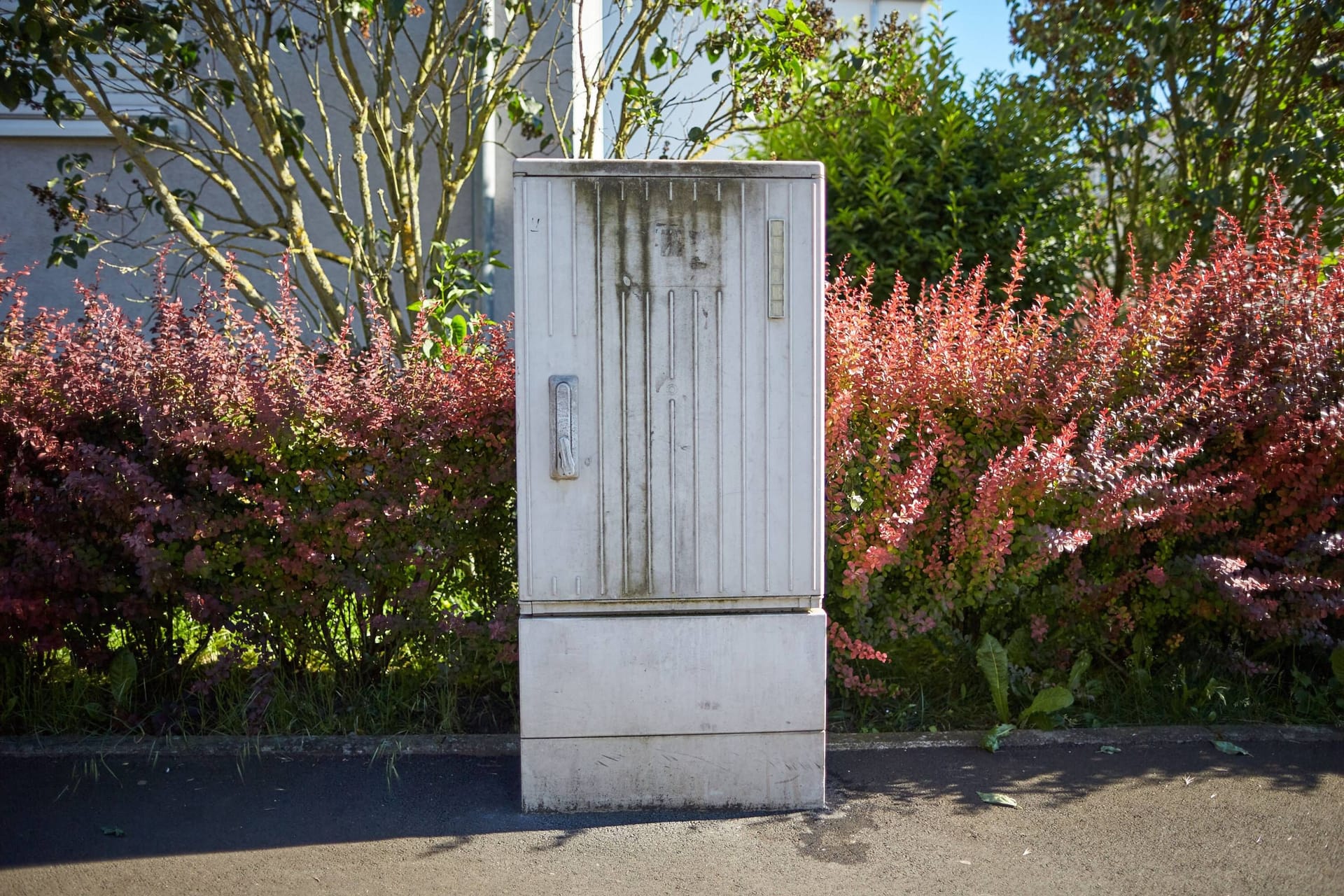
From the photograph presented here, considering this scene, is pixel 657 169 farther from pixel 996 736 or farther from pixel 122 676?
pixel 122 676

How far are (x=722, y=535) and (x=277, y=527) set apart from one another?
1610 mm

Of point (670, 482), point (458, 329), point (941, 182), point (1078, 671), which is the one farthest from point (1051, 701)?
point (941, 182)

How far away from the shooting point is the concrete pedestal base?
3.43 metres

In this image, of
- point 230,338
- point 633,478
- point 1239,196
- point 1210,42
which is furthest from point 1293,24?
point 230,338

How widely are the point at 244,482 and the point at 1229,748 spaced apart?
139 inches

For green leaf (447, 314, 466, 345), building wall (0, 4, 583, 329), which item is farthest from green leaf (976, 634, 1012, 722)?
building wall (0, 4, 583, 329)

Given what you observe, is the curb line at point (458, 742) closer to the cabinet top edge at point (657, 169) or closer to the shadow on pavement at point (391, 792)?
the shadow on pavement at point (391, 792)

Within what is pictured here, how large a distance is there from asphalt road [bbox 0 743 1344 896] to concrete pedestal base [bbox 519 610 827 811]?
91 mm

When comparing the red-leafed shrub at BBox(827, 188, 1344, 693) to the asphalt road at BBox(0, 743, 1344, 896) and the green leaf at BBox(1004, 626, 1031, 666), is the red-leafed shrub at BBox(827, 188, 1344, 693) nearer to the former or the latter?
the green leaf at BBox(1004, 626, 1031, 666)

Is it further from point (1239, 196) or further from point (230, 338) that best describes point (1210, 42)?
point (230, 338)

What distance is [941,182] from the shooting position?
709 cm

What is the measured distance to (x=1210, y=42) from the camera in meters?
6.78

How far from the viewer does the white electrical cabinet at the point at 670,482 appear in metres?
3.29

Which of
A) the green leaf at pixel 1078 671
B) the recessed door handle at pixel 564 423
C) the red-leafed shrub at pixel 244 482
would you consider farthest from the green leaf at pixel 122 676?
the green leaf at pixel 1078 671
